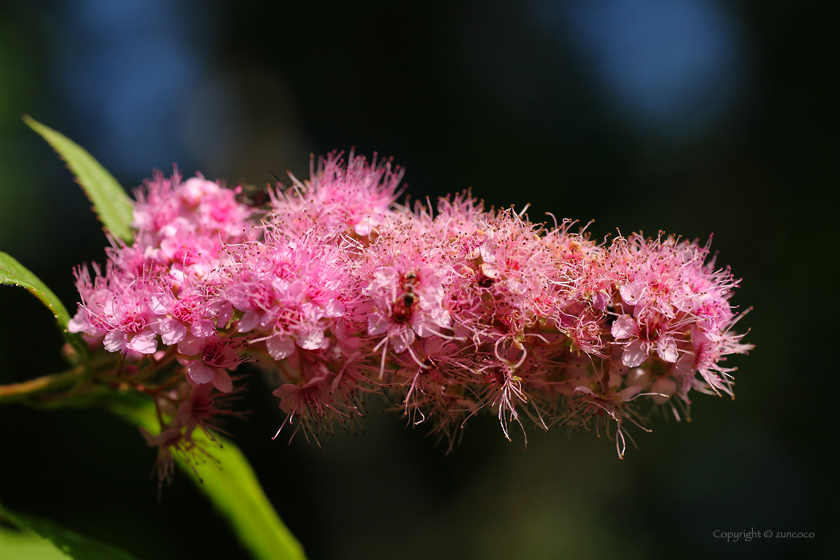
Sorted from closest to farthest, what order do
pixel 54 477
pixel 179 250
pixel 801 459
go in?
pixel 179 250, pixel 54 477, pixel 801 459

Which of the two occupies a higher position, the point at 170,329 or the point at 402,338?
the point at 402,338

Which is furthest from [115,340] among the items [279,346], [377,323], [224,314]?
[377,323]

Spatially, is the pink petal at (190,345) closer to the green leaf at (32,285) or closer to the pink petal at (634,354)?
the green leaf at (32,285)

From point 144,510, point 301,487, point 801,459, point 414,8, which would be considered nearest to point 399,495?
point 301,487

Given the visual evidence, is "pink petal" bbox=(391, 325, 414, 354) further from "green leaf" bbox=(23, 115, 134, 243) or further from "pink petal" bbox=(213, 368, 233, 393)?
"green leaf" bbox=(23, 115, 134, 243)

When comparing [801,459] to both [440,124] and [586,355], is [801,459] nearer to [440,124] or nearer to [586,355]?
[440,124]

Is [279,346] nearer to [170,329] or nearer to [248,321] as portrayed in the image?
[248,321]
